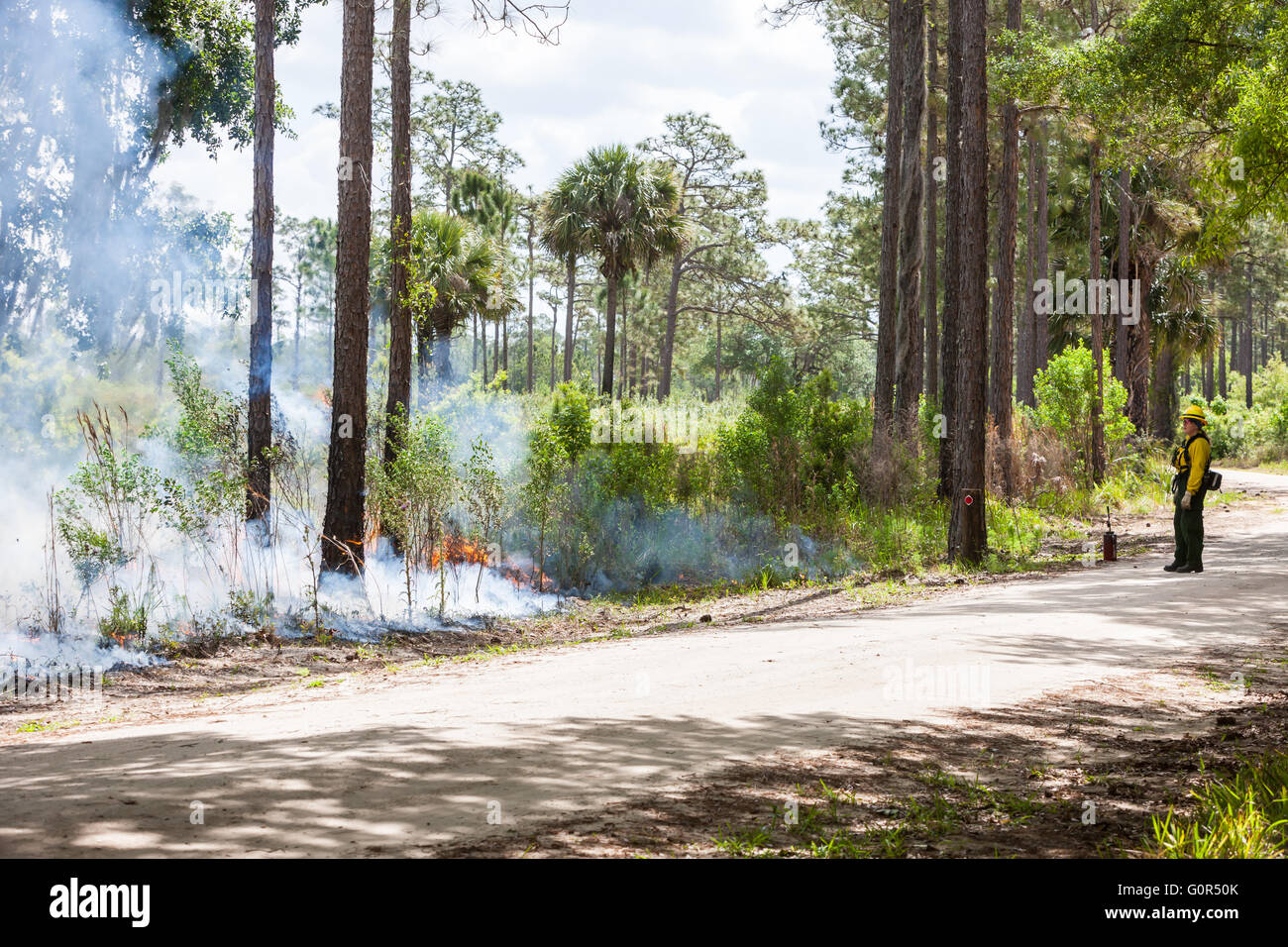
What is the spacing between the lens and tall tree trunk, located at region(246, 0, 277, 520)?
1455cm

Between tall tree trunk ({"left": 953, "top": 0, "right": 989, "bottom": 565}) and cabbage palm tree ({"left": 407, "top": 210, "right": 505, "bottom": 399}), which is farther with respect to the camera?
cabbage palm tree ({"left": 407, "top": 210, "right": 505, "bottom": 399})

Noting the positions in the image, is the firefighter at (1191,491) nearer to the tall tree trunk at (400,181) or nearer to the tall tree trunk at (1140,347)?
the tall tree trunk at (400,181)

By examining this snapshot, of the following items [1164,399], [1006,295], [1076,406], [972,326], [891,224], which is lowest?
[1076,406]

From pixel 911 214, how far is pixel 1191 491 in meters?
8.35

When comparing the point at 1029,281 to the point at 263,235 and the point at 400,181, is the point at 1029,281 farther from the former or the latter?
the point at 263,235

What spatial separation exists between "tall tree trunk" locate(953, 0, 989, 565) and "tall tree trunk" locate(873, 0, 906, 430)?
4.15 metres

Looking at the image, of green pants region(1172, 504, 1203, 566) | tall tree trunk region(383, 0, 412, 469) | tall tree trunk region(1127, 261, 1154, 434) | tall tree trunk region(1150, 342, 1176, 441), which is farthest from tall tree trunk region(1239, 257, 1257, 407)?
tall tree trunk region(383, 0, 412, 469)

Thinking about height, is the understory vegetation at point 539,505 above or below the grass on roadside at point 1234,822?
above

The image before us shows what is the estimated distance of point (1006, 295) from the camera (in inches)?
872

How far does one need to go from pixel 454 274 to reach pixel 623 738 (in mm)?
20404

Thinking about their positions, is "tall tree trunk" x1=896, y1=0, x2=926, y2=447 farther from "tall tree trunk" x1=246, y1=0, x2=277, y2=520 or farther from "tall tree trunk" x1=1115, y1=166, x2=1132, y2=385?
"tall tree trunk" x1=1115, y1=166, x2=1132, y2=385

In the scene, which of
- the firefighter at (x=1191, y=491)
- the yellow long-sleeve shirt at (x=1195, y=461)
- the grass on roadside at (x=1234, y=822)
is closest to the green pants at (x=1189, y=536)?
the firefighter at (x=1191, y=491)

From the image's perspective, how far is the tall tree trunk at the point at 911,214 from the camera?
18.4 meters

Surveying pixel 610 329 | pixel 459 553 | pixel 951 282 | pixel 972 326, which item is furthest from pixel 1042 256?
pixel 459 553
